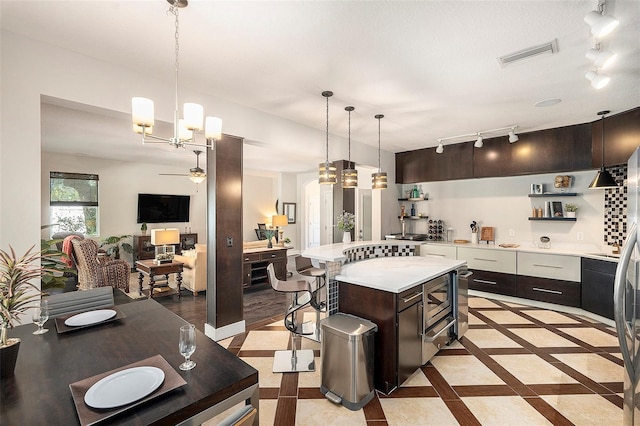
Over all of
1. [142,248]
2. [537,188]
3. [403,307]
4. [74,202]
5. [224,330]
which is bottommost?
[224,330]

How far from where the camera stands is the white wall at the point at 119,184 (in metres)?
6.48

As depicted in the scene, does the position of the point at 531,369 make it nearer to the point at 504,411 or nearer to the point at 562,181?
the point at 504,411

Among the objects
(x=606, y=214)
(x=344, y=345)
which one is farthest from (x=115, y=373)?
(x=606, y=214)

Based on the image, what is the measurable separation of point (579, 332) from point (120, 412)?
4627 mm

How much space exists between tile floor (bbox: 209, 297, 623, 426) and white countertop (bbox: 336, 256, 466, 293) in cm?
88

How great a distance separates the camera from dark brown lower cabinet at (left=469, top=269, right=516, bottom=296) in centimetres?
456

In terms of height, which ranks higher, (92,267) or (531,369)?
(92,267)

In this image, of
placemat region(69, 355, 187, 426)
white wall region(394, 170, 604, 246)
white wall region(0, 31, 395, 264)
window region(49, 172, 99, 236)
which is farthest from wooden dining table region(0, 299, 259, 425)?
window region(49, 172, 99, 236)

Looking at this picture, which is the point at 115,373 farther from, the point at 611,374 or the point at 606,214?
the point at 606,214

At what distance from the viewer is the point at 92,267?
4688 millimetres

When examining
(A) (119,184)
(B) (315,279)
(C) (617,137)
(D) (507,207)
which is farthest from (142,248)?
(C) (617,137)

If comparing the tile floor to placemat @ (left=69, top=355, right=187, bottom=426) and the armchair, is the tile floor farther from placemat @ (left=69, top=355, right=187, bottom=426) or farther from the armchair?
the armchair

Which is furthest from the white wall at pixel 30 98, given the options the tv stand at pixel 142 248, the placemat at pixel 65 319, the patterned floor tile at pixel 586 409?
the tv stand at pixel 142 248

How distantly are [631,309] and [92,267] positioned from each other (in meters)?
6.16
